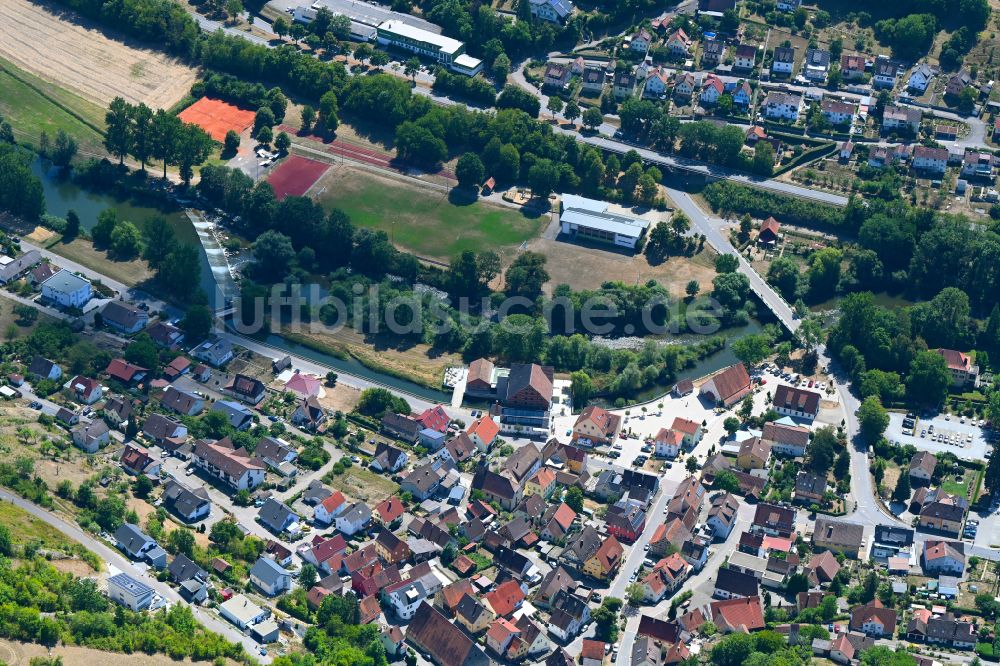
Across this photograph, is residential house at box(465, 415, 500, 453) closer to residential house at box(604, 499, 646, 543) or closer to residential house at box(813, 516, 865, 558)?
residential house at box(604, 499, 646, 543)

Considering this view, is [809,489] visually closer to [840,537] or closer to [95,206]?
[840,537]

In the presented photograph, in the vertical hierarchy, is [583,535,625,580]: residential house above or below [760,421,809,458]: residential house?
below

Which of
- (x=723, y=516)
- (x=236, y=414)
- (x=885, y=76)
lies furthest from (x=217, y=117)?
(x=723, y=516)

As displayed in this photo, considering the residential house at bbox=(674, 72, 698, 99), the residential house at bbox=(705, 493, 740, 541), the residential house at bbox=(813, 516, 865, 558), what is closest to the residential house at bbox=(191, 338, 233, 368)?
the residential house at bbox=(705, 493, 740, 541)

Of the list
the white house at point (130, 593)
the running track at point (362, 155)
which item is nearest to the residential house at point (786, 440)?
the running track at point (362, 155)

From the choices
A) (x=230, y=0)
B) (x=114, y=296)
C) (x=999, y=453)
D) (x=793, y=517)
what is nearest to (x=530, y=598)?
(x=793, y=517)

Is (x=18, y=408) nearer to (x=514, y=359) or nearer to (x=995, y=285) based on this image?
(x=514, y=359)
